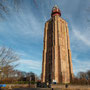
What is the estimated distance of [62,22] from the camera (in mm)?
50094

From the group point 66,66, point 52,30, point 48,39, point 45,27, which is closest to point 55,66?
point 66,66

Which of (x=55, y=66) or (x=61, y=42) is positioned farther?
(x=61, y=42)

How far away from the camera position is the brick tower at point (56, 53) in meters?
37.7

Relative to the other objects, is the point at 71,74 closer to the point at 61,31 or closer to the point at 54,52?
the point at 54,52

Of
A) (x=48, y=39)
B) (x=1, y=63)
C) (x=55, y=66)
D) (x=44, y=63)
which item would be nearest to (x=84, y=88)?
(x=55, y=66)

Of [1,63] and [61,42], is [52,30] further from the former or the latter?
[1,63]

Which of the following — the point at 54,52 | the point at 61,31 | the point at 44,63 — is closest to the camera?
the point at 54,52

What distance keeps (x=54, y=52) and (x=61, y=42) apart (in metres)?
6.27

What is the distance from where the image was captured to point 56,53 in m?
→ 40.9

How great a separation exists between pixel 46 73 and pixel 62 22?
2649 centimetres

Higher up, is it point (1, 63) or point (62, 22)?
point (62, 22)

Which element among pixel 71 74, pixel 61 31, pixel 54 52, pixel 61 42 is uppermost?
pixel 61 31

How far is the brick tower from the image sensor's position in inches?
1484

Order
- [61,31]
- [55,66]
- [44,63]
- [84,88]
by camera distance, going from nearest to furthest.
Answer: [84,88], [55,66], [44,63], [61,31]
